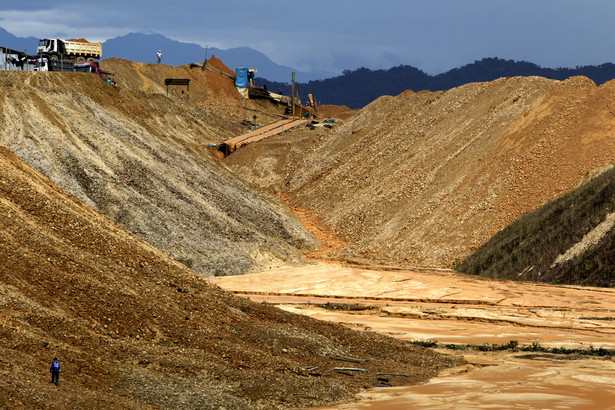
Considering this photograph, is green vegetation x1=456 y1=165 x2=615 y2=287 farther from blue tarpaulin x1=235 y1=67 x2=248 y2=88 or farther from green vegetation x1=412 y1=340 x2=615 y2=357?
blue tarpaulin x1=235 y1=67 x2=248 y2=88

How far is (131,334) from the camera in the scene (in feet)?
53.8

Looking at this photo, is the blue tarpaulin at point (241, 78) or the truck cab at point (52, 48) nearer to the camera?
the truck cab at point (52, 48)

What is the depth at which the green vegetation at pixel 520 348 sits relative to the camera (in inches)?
840

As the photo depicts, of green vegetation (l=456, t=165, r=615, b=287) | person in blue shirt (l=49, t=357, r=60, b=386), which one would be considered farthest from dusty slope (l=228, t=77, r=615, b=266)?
person in blue shirt (l=49, t=357, r=60, b=386)

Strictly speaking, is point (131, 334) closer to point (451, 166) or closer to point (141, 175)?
point (141, 175)

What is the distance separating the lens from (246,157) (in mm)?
61594

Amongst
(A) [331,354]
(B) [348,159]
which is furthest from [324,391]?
(B) [348,159]

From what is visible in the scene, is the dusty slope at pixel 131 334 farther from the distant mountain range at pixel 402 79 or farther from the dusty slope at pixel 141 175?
the distant mountain range at pixel 402 79

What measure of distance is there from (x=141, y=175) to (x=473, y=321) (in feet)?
68.3

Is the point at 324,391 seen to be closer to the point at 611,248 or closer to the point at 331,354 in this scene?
the point at 331,354

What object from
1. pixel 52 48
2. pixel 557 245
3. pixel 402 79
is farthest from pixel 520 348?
pixel 402 79

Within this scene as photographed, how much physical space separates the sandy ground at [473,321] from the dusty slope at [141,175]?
2.82m

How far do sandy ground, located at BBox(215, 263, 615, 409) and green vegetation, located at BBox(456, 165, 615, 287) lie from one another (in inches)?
49.7

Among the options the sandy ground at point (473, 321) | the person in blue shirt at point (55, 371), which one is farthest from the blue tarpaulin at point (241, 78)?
the person in blue shirt at point (55, 371)
